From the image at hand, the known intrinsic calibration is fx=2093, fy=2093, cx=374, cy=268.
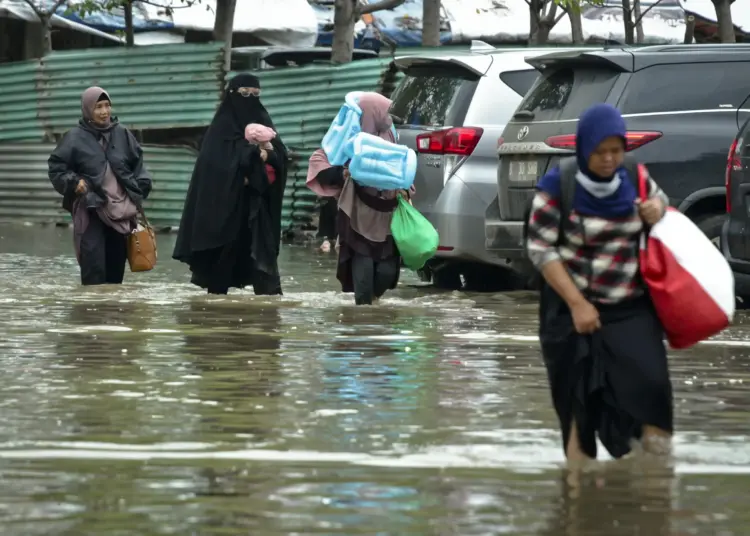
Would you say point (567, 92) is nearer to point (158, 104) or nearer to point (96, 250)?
point (96, 250)

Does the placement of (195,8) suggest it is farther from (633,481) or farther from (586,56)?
(633,481)

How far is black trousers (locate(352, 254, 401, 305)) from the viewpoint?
46.6 feet

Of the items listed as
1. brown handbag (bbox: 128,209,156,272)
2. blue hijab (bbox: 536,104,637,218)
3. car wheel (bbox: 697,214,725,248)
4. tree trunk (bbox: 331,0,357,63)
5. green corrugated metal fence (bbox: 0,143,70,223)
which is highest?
tree trunk (bbox: 331,0,357,63)

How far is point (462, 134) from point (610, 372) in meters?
8.36

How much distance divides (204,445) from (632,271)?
5.59 feet

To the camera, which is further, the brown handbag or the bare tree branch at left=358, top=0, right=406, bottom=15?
the bare tree branch at left=358, top=0, right=406, bottom=15

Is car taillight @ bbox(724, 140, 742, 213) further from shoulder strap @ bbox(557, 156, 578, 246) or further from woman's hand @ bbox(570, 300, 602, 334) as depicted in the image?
woman's hand @ bbox(570, 300, 602, 334)

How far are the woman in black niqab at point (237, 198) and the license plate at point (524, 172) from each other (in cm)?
184

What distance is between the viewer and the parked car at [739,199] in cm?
1246

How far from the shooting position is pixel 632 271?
22.9 feet

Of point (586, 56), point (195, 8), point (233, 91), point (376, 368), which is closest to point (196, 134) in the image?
point (195, 8)

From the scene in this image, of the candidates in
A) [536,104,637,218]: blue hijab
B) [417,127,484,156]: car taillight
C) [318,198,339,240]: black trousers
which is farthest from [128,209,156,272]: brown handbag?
[536,104,637,218]: blue hijab

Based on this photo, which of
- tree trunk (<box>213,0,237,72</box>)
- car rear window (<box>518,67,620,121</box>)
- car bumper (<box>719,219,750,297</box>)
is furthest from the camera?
tree trunk (<box>213,0,237,72</box>)

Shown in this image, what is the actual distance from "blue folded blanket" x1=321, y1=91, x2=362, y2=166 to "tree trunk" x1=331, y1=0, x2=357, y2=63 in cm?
1167
